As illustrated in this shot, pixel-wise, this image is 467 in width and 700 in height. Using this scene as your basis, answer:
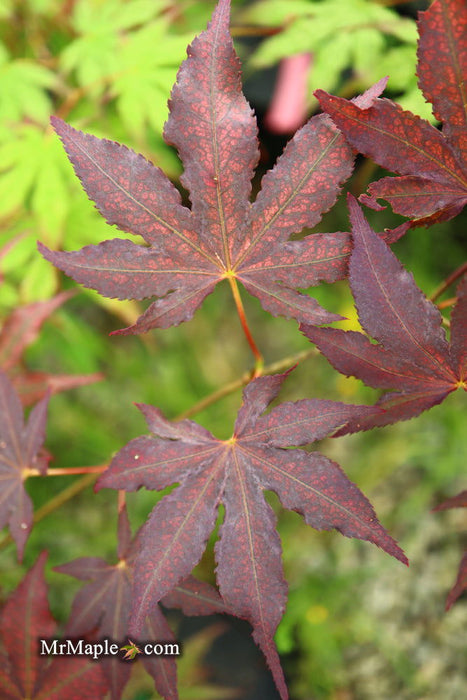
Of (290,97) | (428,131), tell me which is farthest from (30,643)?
(290,97)

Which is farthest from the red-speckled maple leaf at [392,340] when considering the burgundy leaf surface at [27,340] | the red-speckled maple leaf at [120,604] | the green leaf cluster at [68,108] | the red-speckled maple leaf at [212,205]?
the green leaf cluster at [68,108]

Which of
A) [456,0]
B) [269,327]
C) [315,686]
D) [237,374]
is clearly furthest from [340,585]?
[456,0]

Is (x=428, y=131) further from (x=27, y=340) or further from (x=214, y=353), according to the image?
(x=214, y=353)

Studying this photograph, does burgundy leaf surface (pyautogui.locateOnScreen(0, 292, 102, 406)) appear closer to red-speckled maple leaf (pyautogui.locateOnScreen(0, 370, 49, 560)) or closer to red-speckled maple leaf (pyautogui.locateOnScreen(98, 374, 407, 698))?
red-speckled maple leaf (pyautogui.locateOnScreen(0, 370, 49, 560))

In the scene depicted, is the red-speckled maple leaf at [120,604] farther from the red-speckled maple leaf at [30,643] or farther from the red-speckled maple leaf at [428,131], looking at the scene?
the red-speckled maple leaf at [428,131]

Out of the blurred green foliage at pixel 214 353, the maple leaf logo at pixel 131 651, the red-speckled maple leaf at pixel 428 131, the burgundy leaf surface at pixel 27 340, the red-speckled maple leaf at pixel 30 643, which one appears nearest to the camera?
the red-speckled maple leaf at pixel 428 131

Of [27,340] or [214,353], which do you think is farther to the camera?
[214,353]
